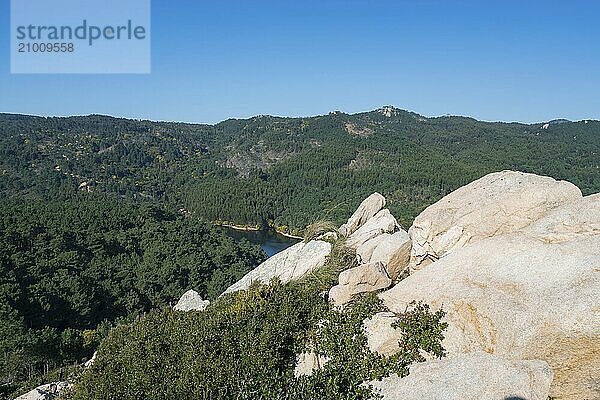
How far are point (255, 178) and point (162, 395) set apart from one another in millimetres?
142528

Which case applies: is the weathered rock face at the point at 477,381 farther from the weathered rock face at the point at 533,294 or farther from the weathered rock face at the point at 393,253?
the weathered rock face at the point at 393,253

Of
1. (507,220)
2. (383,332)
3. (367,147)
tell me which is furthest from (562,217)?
(367,147)

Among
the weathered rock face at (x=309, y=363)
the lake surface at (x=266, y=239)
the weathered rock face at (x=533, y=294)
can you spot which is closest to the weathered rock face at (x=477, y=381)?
the weathered rock face at (x=533, y=294)

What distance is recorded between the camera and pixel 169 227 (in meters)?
66.1

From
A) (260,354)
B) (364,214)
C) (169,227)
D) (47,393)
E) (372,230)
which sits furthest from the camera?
(169,227)

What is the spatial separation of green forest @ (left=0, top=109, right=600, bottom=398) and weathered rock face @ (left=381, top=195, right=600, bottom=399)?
892 millimetres

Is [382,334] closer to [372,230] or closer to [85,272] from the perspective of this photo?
[372,230]

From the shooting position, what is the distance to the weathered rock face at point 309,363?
1183 centimetres

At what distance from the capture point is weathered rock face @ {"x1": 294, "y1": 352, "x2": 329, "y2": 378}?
1183 centimetres

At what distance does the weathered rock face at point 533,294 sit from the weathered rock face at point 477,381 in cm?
35

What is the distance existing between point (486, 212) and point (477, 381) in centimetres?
552

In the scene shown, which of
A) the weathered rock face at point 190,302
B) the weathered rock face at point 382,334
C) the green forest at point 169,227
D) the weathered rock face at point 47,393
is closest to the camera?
the weathered rock face at point 382,334

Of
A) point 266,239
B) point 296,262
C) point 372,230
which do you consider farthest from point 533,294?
point 266,239

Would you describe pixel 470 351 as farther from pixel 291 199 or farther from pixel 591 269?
pixel 291 199
